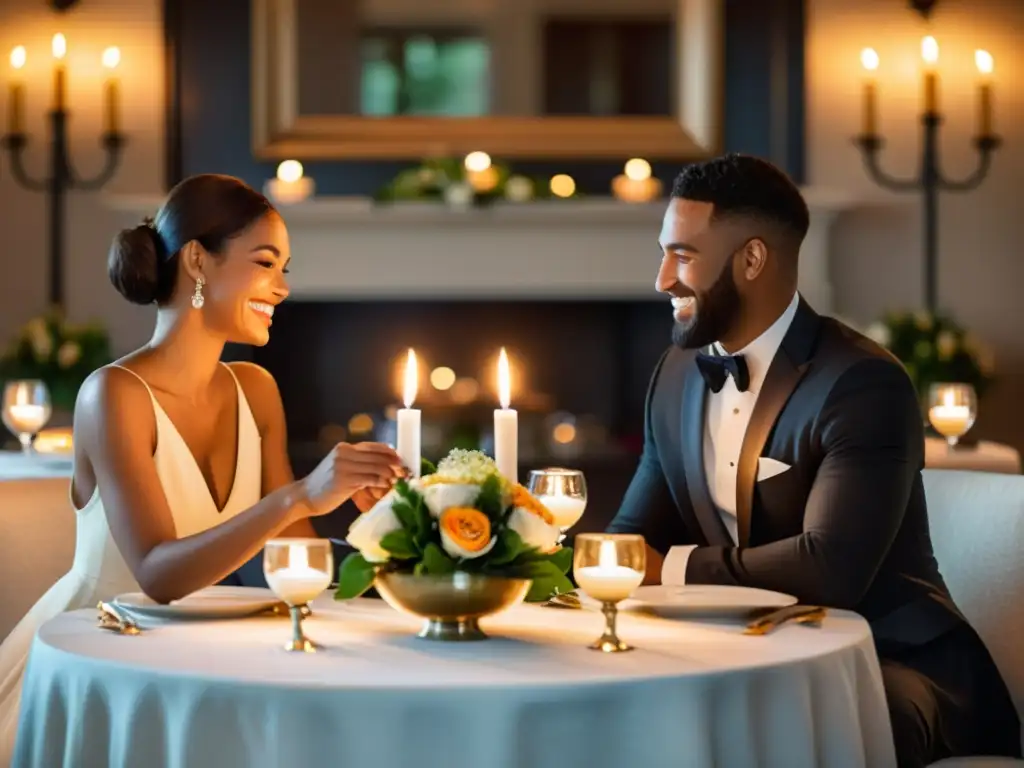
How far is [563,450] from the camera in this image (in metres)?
6.86

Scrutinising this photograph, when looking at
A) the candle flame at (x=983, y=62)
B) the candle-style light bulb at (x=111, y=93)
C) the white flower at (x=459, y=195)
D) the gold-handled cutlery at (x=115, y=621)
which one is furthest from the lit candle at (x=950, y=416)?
the candle-style light bulb at (x=111, y=93)

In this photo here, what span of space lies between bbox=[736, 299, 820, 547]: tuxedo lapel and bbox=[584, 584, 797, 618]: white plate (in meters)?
0.35

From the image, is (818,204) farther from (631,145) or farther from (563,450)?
(563,450)

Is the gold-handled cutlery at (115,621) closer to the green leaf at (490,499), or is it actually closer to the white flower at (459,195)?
the green leaf at (490,499)

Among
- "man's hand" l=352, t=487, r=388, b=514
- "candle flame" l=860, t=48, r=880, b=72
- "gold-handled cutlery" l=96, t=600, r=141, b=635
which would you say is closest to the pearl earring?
"man's hand" l=352, t=487, r=388, b=514

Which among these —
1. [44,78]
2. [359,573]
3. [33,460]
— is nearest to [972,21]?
[44,78]

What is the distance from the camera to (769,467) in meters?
2.66

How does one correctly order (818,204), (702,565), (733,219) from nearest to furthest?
(702,565), (733,219), (818,204)

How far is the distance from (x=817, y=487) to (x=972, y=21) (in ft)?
→ 16.3

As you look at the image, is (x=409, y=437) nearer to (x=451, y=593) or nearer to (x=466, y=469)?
(x=466, y=469)

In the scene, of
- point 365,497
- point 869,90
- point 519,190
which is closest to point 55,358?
point 519,190

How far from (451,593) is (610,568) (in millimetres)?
202

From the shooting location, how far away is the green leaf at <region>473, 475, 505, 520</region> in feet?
6.64

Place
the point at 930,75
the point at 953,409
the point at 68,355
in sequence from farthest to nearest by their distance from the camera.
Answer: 1. the point at 930,75
2. the point at 68,355
3. the point at 953,409
